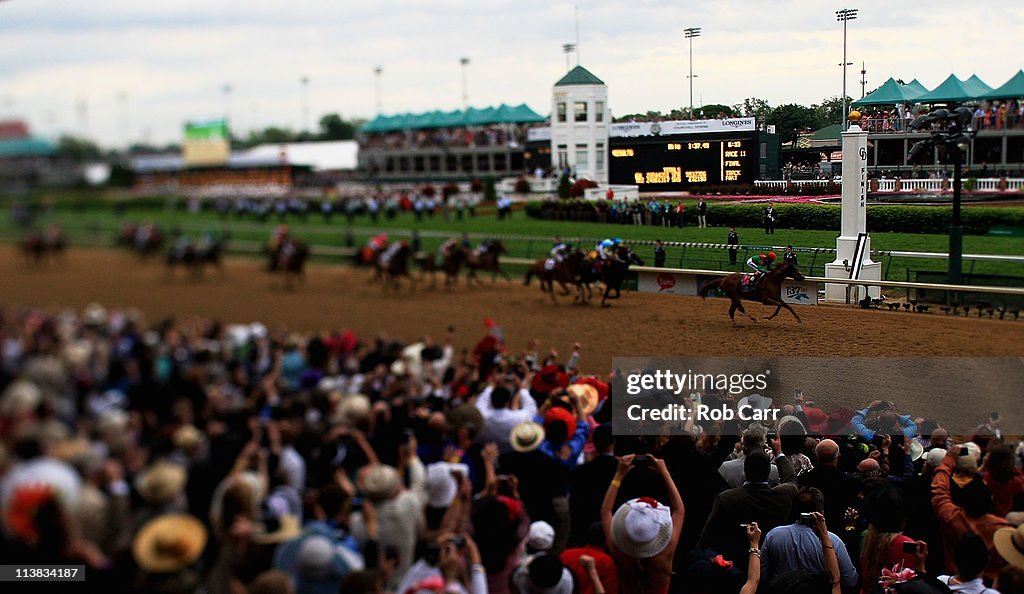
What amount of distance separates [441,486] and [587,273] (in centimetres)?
181

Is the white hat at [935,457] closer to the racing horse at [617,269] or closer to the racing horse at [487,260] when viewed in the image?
the racing horse at [617,269]

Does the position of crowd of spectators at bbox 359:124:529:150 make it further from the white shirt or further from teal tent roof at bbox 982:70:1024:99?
teal tent roof at bbox 982:70:1024:99

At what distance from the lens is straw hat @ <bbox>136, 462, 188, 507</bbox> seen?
12.3ft

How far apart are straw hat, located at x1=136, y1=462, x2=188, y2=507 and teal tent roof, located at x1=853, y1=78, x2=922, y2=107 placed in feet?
11.7

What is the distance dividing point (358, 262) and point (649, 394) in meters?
2.04

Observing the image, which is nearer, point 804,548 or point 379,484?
point 804,548

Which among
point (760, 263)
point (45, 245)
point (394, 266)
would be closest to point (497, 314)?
point (394, 266)

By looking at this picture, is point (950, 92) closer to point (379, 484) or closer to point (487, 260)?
point (487, 260)

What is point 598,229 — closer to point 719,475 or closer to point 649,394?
point 649,394

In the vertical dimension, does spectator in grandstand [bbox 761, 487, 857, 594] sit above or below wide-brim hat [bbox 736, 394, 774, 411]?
below

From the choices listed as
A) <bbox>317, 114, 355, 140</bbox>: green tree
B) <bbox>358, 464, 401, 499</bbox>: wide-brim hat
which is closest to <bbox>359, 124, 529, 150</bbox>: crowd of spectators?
<bbox>317, 114, 355, 140</bbox>: green tree

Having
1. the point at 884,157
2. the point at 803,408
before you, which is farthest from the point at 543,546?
the point at 884,157

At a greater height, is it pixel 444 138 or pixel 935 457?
pixel 444 138

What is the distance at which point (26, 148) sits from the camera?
158 inches
